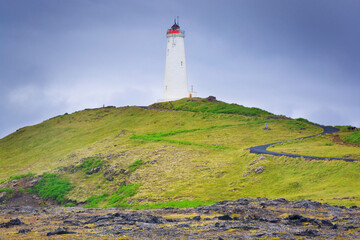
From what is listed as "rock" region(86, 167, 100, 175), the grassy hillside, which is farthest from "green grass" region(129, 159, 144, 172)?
"rock" region(86, 167, 100, 175)

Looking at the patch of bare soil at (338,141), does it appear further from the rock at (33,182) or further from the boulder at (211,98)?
the rock at (33,182)

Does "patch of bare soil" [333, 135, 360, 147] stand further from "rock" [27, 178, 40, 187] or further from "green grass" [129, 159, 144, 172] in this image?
"rock" [27, 178, 40, 187]

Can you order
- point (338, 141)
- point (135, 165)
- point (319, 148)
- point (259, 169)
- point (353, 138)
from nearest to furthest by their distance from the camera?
1. point (259, 169)
2. point (319, 148)
3. point (135, 165)
4. point (338, 141)
5. point (353, 138)

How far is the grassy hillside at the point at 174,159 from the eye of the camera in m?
38.6

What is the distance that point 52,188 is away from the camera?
50.7 meters

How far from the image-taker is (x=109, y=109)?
10856cm

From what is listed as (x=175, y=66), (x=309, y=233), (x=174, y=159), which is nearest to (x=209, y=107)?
(x=175, y=66)

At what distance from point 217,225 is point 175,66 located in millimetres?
86880

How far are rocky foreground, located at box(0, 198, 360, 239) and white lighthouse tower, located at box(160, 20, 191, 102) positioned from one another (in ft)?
262

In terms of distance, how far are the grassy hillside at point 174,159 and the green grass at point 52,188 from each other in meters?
0.95

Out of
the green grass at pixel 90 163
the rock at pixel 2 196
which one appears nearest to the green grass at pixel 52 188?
the rock at pixel 2 196

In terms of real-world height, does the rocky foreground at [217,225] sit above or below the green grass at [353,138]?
below

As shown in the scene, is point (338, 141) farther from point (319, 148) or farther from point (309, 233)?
point (309, 233)

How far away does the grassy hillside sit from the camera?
127 feet
